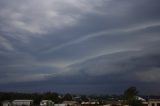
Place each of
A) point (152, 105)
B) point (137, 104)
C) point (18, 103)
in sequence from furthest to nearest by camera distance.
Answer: point (18, 103), point (137, 104), point (152, 105)

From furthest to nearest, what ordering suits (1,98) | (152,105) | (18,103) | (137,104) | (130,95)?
(1,98) < (18,103) < (130,95) < (137,104) < (152,105)

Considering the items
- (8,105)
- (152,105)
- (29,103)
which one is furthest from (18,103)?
(152,105)

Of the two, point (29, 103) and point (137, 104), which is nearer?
point (137, 104)

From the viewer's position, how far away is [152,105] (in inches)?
4424

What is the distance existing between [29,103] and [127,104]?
63.7 metres

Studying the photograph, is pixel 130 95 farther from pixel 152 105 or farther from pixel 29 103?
pixel 29 103

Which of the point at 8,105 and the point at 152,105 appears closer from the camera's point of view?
the point at 152,105

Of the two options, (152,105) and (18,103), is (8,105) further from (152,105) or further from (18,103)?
(152,105)

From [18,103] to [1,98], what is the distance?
19.0m

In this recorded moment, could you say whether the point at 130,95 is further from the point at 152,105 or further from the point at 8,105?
the point at 8,105

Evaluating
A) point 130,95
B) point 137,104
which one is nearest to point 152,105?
point 137,104

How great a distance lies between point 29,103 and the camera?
174500mm

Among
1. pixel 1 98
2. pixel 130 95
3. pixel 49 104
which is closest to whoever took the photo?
pixel 130 95

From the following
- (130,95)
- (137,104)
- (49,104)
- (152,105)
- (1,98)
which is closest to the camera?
(152,105)
